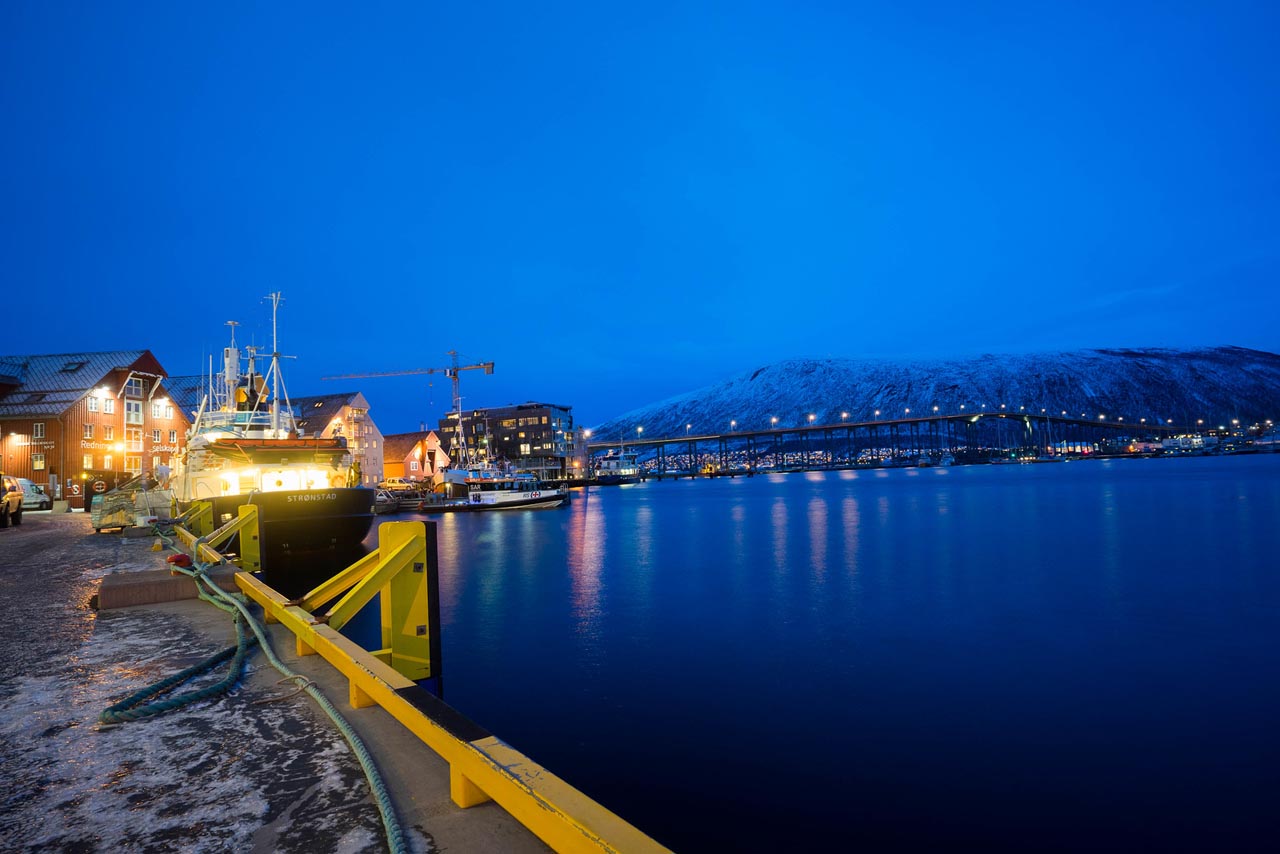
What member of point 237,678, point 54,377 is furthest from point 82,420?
point 237,678

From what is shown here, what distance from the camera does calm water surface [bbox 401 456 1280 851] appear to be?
7.84m

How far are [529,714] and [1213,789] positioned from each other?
9306 mm

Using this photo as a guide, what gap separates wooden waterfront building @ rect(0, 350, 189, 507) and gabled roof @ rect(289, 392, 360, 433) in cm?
1634

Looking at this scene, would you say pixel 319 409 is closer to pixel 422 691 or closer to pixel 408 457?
pixel 408 457

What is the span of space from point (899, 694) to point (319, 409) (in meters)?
86.2

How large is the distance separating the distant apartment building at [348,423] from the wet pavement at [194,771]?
78579mm

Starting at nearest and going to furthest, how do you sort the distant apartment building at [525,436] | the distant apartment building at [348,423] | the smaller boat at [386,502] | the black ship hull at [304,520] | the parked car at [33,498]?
the black ship hull at [304,520] < the parked car at [33,498] < the smaller boat at [386,502] < the distant apartment building at [348,423] < the distant apartment building at [525,436]

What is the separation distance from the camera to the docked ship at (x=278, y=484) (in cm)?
2358

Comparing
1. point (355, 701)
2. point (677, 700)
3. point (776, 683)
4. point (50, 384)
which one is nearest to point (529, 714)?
point (677, 700)

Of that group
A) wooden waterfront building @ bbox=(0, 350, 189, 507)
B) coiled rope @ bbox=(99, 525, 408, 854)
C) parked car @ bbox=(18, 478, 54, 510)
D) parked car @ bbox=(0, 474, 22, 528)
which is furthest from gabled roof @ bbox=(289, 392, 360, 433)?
coiled rope @ bbox=(99, 525, 408, 854)

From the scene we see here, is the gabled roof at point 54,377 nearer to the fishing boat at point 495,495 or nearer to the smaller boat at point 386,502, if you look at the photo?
the smaller boat at point 386,502

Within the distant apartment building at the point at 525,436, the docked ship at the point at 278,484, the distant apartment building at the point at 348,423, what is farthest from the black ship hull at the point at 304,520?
the distant apartment building at the point at 525,436

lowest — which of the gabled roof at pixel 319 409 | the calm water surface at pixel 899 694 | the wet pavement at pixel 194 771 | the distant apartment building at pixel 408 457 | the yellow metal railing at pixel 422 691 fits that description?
the calm water surface at pixel 899 694

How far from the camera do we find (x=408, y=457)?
103875mm
